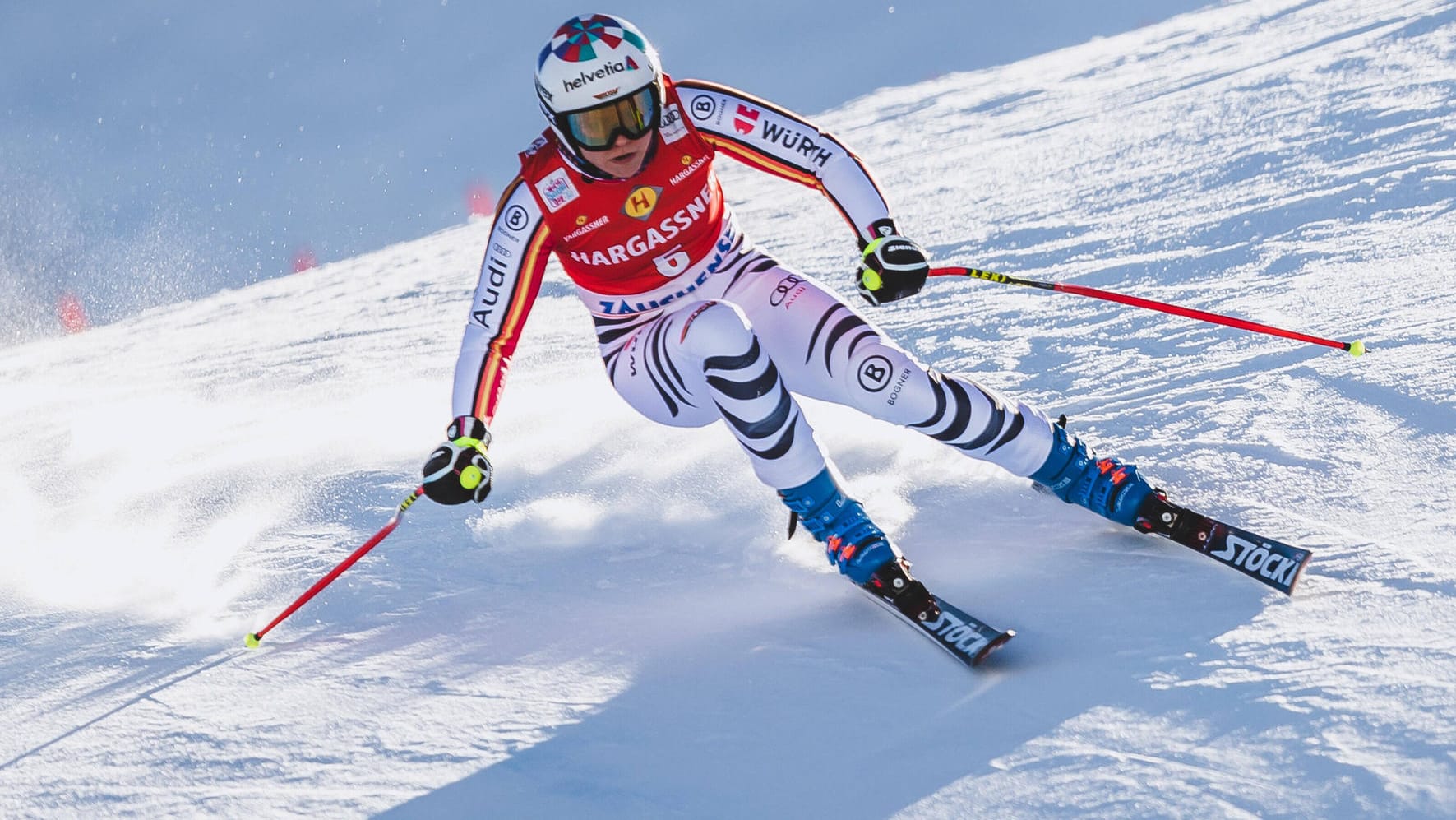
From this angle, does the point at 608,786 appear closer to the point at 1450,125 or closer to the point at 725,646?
the point at 725,646

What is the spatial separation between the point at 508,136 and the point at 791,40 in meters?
3.85

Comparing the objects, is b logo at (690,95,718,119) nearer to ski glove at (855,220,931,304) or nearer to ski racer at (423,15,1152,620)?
ski racer at (423,15,1152,620)

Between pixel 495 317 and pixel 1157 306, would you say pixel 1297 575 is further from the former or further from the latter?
pixel 495 317

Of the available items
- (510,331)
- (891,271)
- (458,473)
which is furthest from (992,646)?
(510,331)

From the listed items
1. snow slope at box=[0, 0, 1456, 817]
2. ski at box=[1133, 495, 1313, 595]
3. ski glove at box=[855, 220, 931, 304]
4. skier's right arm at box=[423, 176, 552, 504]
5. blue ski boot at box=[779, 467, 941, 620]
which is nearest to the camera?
snow slope at box=[0, 0, 1456, 817]

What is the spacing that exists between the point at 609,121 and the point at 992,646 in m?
1.35

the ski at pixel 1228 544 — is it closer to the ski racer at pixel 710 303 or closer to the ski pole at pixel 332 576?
the ski racer at pixel 710 303

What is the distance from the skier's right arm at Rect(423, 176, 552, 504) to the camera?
266 centimetres

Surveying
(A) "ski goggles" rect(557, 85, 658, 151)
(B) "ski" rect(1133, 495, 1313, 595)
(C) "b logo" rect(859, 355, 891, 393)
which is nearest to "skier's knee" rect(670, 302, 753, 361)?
(C) "b logo" rect(859, 355, 891, 393)

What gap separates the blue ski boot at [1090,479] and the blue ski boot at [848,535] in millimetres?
391

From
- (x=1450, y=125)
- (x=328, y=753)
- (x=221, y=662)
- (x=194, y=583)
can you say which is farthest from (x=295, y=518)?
(x=1450, y=125)

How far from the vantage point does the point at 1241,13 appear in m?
12.7

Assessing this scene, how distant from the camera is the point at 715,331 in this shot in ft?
8.37

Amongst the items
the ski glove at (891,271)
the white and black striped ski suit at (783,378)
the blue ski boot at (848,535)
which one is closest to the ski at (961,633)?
the blue ski boot at (848,535)
